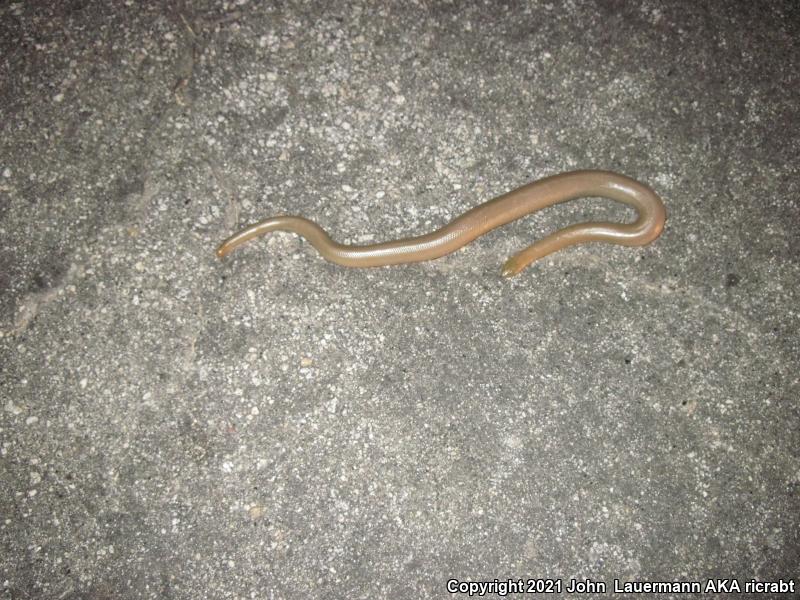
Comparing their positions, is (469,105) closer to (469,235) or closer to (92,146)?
(469,235)

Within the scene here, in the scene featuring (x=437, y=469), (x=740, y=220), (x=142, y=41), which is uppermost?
(x=142, y=41)

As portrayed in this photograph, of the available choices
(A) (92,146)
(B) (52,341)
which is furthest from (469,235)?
(B) (52,341)

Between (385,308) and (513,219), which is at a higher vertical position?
(513,219)

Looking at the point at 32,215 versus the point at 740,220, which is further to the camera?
the point at 740,220
